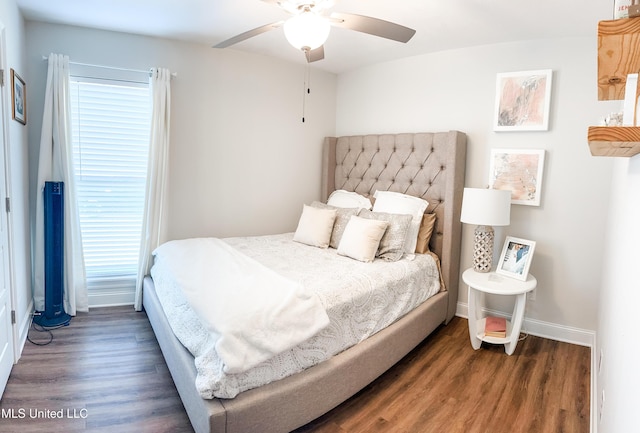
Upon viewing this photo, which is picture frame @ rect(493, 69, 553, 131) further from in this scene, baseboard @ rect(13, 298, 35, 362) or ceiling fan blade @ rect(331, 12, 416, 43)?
baseboard @ rect(13, 298, 35, 362)

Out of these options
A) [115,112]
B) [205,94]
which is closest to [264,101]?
[205,94]

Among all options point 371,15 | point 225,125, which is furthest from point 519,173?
point 225,125

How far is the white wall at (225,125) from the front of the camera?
3178mm

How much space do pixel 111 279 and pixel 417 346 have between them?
275 cm

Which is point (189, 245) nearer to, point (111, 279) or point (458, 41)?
point (111, 279)

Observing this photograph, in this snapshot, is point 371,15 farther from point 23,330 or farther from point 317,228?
point 23,330

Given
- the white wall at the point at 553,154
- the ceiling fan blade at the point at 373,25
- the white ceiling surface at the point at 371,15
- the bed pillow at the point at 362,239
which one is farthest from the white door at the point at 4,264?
the white wall at the point at 553,154

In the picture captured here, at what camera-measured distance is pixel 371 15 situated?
269 cm

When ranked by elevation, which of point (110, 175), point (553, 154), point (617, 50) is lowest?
point (110, 175)

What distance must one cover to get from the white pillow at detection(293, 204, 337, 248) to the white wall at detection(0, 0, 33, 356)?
209 cm

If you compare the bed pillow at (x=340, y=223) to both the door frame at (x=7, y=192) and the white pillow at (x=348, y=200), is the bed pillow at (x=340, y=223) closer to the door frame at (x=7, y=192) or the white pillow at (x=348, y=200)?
the white pillow at (x=348, y=200)

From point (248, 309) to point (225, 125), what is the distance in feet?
7.97

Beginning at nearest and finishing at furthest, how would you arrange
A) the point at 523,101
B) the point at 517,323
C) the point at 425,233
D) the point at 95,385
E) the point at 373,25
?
1. the point at 373,25
2. the point at 95,385
3. the point at 517,323
4. the point at 523,101
5. the point at 425,233

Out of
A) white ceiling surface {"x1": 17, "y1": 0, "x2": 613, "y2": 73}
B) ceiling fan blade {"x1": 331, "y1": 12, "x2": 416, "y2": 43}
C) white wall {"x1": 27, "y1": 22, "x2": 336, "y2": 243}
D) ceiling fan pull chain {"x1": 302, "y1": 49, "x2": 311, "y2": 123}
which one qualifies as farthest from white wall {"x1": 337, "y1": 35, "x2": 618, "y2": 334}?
ceiling fan blade {"x1": 331, "y1": 12, "x2": 416, "y2": 43}
